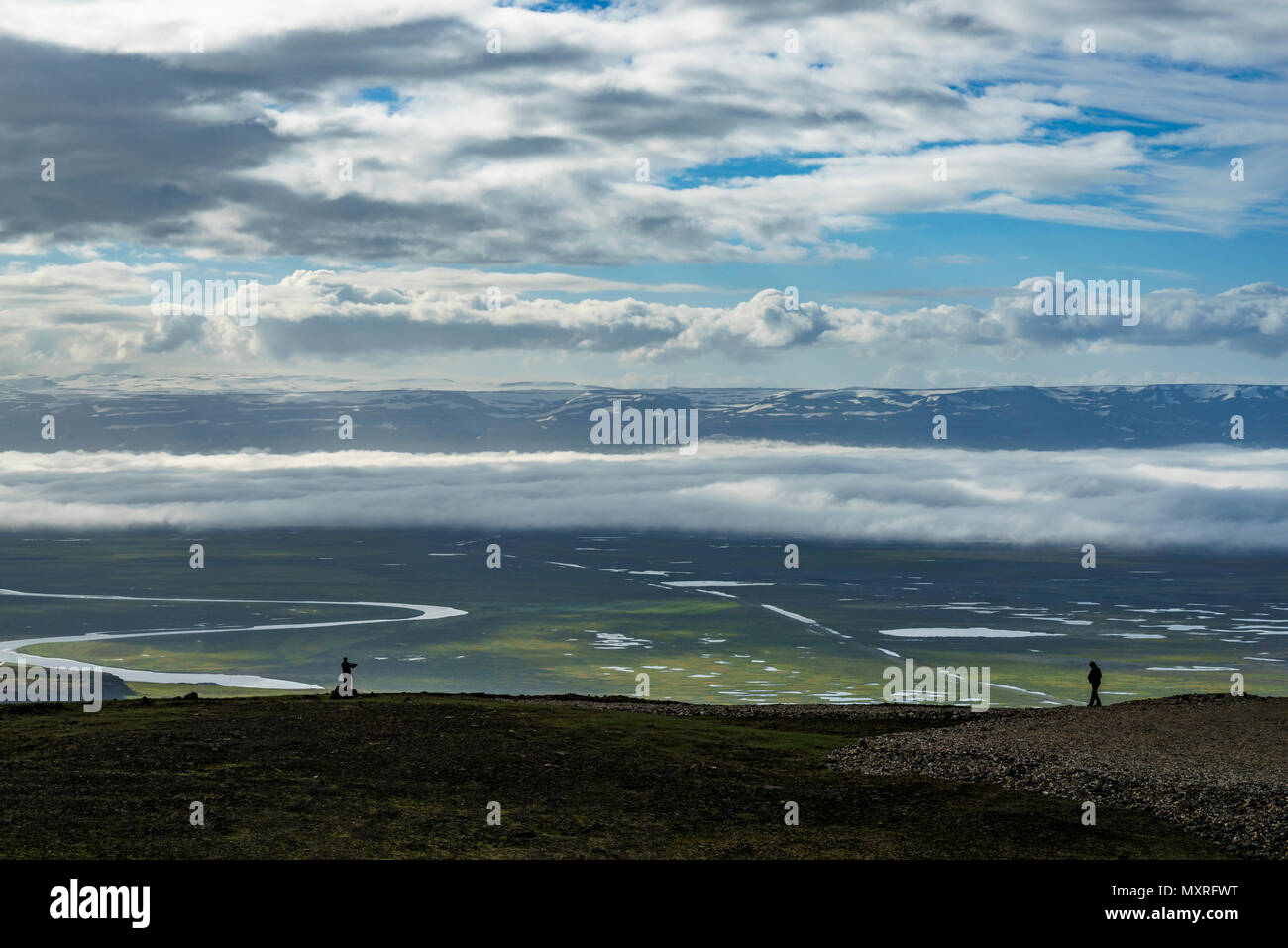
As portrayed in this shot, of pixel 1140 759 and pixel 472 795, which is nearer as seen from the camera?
pixel 472 795

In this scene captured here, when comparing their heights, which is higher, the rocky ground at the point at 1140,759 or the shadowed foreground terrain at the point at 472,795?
the shadowed foreground terrain at the point at 472,795

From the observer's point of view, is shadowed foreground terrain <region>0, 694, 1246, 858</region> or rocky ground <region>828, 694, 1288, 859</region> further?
rocky ground <region>828, 694, 1288, 859</region>

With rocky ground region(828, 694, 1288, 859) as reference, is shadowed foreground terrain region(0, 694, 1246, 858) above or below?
above

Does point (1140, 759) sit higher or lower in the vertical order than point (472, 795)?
lower
